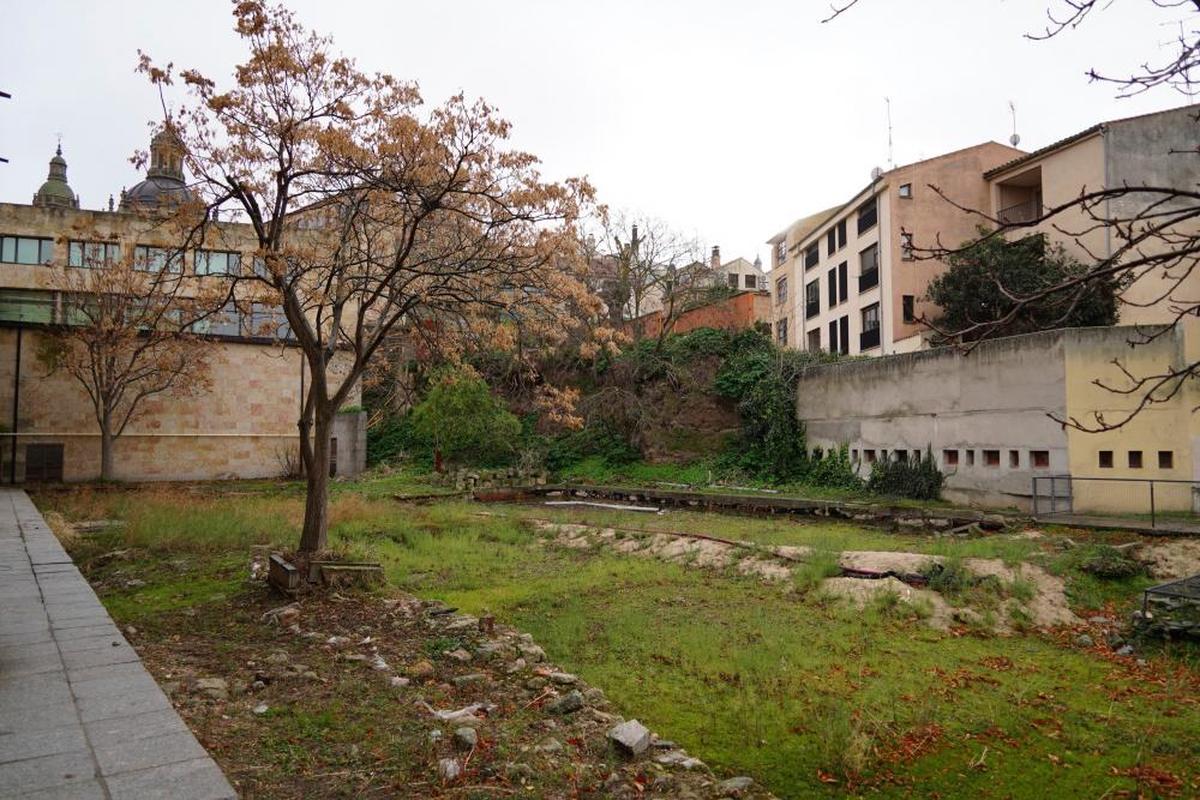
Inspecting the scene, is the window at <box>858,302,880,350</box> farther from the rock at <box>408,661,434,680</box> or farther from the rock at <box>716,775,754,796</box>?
the rock at <box>716,775,754,796</box>

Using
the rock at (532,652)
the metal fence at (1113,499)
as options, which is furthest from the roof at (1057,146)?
the rock at (532,652)

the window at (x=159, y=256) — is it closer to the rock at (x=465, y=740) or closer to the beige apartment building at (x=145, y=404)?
the beige apartment building at (x=145, y=404)

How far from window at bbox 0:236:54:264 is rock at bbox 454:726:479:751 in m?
38.6

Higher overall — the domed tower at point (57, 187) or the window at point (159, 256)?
the domed tower at point (57, 187)

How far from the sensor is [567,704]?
5.60 meters

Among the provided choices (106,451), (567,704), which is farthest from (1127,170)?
(106,451)

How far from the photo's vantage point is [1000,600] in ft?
33.1

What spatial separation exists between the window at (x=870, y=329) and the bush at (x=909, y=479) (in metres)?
11.5

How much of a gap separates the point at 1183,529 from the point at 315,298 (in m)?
15.9

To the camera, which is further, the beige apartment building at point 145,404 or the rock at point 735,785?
the beige apartment building at point 145,404

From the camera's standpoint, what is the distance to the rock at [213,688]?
5.46 meters

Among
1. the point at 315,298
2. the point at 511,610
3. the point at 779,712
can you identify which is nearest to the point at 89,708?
the point at 779,712

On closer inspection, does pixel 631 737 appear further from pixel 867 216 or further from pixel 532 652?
pixel 867 216

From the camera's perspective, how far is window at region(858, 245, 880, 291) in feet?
105
